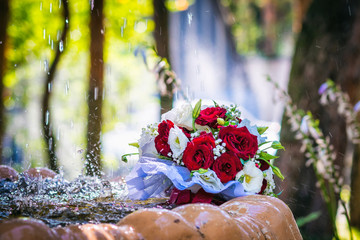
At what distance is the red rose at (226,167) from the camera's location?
172cm

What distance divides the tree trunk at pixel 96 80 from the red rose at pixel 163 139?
145 inches

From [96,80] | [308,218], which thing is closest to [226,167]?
[308,218]

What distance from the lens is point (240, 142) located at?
1.80m

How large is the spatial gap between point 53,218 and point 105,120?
16.7 feet

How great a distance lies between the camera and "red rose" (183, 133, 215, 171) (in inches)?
67.8

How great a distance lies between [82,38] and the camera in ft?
21.6

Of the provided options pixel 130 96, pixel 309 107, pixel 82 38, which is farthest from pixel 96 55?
pixel 309 107

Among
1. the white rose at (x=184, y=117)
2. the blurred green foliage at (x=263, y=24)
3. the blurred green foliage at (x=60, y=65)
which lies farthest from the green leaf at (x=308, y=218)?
the blurred green foliage at (x=263, y=24)

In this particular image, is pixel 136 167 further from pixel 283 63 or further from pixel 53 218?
pixel 283 63

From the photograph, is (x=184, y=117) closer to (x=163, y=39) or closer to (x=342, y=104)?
(x=342, y=104)

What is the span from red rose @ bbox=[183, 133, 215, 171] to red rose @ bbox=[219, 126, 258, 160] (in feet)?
0.27

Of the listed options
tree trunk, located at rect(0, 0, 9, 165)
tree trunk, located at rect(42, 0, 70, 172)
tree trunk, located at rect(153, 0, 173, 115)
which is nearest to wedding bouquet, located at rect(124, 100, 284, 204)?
tree trunk, located at rect(153, 0, 173, 115)

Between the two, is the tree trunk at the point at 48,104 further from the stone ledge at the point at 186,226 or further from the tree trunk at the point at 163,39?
the stone ledge at the point at 186,226

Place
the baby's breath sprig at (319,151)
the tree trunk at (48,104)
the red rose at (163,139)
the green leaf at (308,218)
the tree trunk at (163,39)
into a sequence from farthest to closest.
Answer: the tree trunk at (48,104)
the tree trunk at (163,39)
the green leaf at (308,218)
the baby's breath sprig at (319,151)
the red rose at (163,139)
